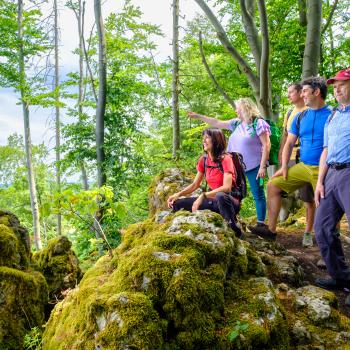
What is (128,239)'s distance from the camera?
4254 mm

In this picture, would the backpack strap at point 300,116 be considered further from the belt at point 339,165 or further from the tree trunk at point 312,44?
the tree trunk at point 312,44

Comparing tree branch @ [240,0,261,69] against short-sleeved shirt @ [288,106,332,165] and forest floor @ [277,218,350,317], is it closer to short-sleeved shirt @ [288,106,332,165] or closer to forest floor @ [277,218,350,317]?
short-sleeved shirt @ [288,106,332,165]

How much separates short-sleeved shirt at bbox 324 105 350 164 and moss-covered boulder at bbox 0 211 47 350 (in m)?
5.02

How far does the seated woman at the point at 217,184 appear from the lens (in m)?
3.99

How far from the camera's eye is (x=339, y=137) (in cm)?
342

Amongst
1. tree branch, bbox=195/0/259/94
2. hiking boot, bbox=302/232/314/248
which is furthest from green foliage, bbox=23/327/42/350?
tree branch, bbox=195/0/259/94

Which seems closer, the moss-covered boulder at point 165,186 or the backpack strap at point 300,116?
the backpack strap at point 300,116

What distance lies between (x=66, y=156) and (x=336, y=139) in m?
10.3

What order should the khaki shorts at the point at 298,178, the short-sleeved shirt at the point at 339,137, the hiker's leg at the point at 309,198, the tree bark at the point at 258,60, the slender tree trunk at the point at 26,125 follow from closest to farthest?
1. the short-sleeved shirt at the point at 339,137
2. the khaki shorts at the point at 298,178
3. the hiker's leg at the point at 309,198
4. the tree bark at the point at 258,60
5. the slender tree trunk at the point at 26,125

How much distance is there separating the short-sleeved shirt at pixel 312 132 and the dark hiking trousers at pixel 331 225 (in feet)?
2.15

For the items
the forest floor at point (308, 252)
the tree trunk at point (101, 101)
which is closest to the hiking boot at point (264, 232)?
the forest floor at point (308, 252)

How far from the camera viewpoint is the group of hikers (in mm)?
3445

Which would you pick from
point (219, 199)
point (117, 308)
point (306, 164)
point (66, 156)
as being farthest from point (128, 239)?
point (66, 156)

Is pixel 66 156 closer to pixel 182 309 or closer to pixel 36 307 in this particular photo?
pixel 36 307
